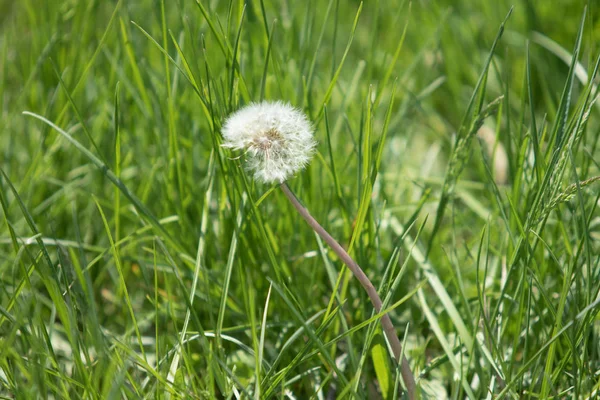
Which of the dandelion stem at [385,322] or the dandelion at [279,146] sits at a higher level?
the dandelion at [279,146]

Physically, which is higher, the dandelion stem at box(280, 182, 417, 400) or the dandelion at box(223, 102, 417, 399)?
the dandelion at box(223, 102, 417, 399)

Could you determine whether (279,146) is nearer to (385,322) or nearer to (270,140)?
(270,140)

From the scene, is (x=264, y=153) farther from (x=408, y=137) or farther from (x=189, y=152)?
(x=408, y=137)

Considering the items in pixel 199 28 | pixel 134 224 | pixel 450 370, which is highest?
pixel 199 28

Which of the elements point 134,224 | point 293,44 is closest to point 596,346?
point 293,44

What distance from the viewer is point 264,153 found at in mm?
1045

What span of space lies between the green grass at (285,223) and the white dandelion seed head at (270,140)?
0.07m

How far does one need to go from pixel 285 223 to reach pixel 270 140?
0.58 meters

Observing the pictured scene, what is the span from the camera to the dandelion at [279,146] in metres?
1.03

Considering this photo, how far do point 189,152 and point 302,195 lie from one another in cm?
42

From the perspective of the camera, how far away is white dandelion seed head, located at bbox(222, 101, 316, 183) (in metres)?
1.03

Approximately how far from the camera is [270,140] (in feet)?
3.42

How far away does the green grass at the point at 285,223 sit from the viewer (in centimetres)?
111

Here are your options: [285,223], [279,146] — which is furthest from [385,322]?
[285,223]
